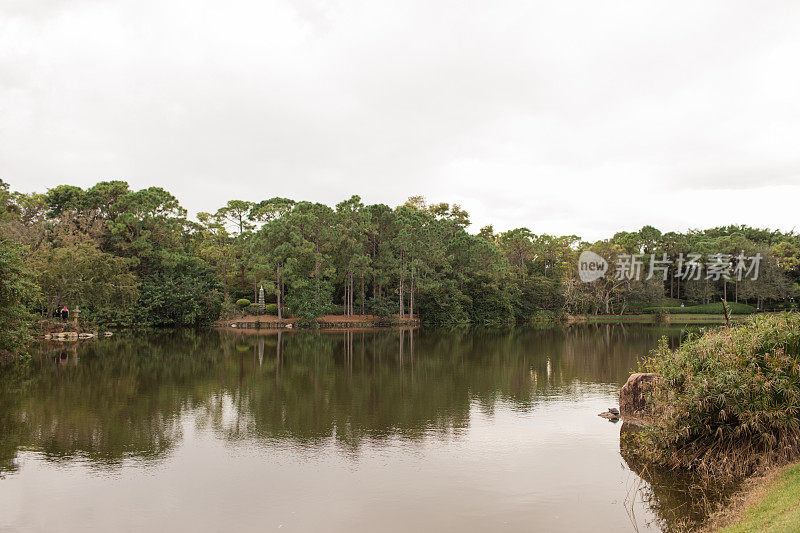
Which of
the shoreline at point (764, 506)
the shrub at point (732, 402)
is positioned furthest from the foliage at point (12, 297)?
the shoreline at point (764, 506)

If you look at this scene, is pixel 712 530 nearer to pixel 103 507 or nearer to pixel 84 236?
pixel 103 507

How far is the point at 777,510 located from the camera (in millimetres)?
5797

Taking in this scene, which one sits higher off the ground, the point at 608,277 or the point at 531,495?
the point at 608,277

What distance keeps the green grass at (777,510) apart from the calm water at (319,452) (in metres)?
0.97

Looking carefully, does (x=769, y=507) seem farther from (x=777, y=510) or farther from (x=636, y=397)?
(x=636, y=397)

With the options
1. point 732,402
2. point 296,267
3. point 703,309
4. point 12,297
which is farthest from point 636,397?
point 703,309

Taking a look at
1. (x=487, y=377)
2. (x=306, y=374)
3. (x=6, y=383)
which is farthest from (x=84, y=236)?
(x=487, y=377)

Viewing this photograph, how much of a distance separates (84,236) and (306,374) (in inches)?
942

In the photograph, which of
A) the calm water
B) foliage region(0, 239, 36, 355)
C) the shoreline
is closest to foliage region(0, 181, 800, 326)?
foliage region(0, 239, 36, 355)

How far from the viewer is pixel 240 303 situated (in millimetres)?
44438

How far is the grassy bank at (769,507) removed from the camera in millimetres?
5379

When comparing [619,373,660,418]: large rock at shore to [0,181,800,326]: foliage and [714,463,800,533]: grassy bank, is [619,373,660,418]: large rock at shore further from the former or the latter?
[0,181,800,326]: foliage

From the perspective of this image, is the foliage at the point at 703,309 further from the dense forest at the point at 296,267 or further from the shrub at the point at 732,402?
the shrub at the point at 732,402

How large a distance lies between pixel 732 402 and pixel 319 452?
644 centimetres
